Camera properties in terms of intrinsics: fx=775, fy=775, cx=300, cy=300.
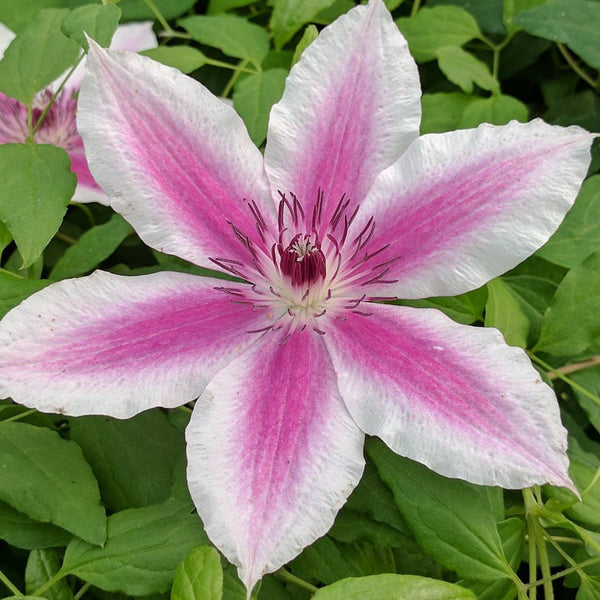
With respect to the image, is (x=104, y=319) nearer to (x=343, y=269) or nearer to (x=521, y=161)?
(x=343, y=269)

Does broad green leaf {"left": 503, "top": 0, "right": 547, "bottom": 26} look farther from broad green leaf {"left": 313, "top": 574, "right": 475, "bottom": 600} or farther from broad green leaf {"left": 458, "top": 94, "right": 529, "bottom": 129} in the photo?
broad green leaf {"left": 313, "top": 574, "right": 475, "bottom": 600}

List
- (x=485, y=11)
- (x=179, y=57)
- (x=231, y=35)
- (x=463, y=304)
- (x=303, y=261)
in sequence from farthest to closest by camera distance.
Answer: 1. (x=485, y=11)
2. (x=231, y=35)
3. (x=179, y=57)
4. (x=463, y=304)
5. (x=303, y=261)

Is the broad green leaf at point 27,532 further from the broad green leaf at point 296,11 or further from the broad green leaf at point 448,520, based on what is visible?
the broad green leaf at point 296,11

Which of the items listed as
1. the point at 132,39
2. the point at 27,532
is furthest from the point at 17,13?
the point at 27,532

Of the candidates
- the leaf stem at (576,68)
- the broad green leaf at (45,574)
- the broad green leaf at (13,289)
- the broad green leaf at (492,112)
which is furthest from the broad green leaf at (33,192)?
the leaf stem at (576,68)

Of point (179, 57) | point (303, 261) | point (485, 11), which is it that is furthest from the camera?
point (485, 11)

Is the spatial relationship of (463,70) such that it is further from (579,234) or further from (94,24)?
(94,24)
